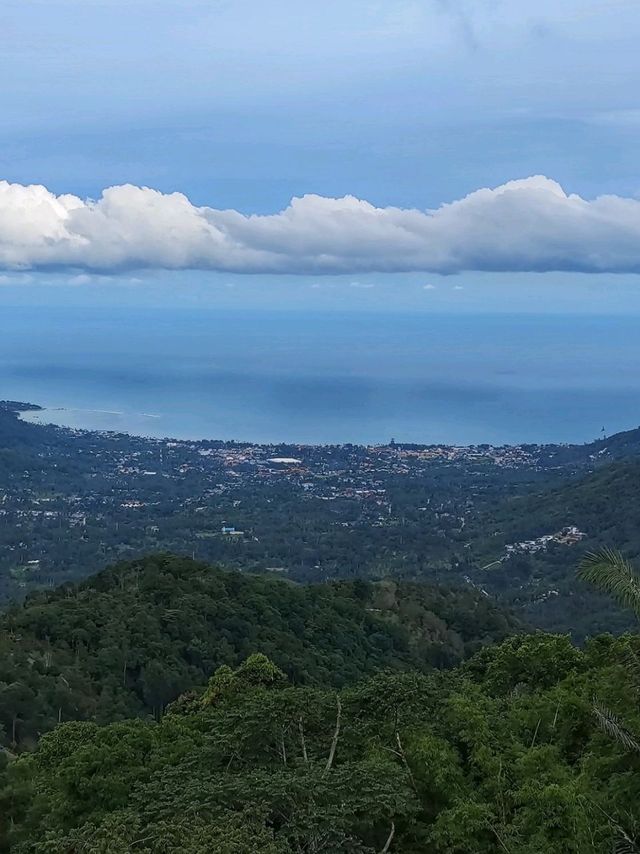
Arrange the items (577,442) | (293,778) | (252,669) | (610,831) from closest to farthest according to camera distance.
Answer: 1. (610,831)
2. (293,778)
3. (252,669)
4. (577,442)

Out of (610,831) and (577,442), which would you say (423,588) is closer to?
(610,831)

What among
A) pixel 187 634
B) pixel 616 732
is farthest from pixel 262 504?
pixel 616 732

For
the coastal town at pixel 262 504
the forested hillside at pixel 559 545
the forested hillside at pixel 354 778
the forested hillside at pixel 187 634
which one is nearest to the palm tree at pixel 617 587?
the forested hillside at pixel 354 778

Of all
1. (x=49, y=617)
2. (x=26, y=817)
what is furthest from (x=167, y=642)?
(x=26, y=817)

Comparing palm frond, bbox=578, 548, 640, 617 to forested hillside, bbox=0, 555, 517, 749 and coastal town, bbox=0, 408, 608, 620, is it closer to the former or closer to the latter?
forested hillside, bbox=0, 555, 517, 749

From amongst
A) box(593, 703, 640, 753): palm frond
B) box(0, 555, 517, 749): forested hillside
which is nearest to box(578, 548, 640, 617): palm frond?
box(593, 703, 640, 753): palm frond
